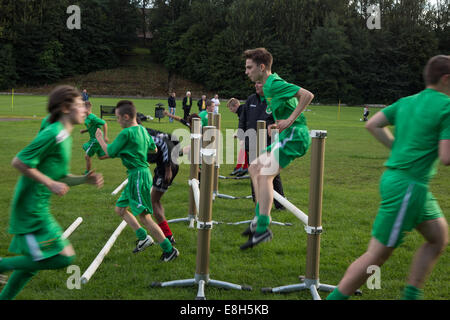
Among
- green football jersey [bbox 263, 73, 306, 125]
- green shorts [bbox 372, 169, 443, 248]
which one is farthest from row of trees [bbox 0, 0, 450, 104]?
green shorts [bbox 372, 169, 443, 248]

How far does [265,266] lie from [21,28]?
8420 centimetres

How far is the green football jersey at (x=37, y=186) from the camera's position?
10.9 ft

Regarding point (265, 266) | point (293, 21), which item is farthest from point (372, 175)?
point (293, 21)

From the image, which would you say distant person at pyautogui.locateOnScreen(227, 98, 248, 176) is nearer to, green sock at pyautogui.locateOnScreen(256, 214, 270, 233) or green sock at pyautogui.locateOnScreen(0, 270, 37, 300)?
green sock at pyautogui.locateOnScreen(256, 214, 270, 233)

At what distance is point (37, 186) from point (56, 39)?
8573 centimetres

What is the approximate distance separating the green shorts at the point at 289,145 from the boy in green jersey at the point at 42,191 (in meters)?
2.15

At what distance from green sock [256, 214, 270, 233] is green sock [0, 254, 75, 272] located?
1.73 metres

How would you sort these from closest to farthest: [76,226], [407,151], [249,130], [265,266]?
[407,151] < [265,266] < [76,226] < [249,130]

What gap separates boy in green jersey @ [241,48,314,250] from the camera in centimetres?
452

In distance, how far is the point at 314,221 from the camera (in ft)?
15.1

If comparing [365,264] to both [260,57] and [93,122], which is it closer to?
[260,57]

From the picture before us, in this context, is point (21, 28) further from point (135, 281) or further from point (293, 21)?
A: point (135, 281)

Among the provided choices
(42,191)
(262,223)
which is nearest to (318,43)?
(262,223)

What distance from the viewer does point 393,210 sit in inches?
128
